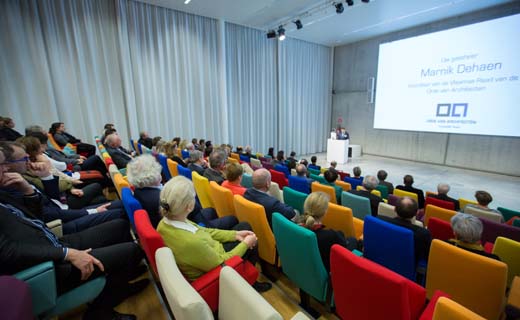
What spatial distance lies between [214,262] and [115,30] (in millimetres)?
6954

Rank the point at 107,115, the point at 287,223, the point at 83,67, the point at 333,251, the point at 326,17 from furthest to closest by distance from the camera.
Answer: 1. the point at 326,17
2. the point at 107,115
3. the point at 83,67
4. the point at 287,223
5. the point at 333,251

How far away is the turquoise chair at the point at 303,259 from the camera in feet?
4.72

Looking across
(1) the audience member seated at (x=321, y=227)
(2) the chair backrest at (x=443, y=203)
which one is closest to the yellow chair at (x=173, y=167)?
(1) the audience member seated at (x=321, y=227)

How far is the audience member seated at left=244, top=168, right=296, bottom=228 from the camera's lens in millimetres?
2098

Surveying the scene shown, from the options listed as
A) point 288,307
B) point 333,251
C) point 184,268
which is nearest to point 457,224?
point 333,251

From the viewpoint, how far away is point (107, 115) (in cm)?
615

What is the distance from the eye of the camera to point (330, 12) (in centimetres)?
692

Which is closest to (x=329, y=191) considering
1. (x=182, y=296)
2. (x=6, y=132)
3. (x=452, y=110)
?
(x=182, y=296)

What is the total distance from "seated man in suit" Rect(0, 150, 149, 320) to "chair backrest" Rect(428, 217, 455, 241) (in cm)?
253

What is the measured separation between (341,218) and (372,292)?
3.10ft

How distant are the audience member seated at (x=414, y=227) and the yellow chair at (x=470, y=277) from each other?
26 cm

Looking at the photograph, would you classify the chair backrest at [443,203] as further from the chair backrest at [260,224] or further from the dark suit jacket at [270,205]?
the chair backrest at [260,224]

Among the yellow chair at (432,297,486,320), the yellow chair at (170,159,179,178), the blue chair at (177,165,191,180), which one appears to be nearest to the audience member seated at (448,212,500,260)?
the yellow chair at (432,297,486,320)

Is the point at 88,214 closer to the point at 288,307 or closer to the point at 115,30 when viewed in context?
the point at 288,307
